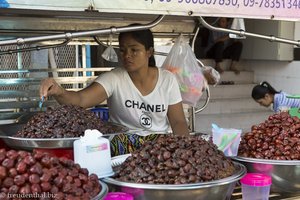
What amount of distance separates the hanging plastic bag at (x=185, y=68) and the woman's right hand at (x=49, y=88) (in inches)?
34.2

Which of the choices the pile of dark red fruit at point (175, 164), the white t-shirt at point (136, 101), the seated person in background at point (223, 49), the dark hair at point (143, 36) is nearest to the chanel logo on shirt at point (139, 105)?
the white t-shirt at point (136, 101)

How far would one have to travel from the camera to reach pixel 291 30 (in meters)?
5.61

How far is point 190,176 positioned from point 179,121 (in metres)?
1.16

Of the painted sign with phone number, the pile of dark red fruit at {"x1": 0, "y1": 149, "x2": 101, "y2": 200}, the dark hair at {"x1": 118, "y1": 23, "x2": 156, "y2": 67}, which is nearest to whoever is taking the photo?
the pile of dark red fruit at {"x1": 0, "y1": 149, "x2": 101, "y2": 200}

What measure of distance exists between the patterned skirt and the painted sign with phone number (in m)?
0.67

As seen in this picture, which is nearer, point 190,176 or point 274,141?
point 190,176

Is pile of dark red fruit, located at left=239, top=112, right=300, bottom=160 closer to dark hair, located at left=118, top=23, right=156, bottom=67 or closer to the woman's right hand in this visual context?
dark hair, located at left=118, top=23, right=156, bottom=67

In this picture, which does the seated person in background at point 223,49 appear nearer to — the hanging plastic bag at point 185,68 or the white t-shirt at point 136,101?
the hanging plastic bag at point 185,68

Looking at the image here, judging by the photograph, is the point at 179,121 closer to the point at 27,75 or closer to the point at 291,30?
the point at 27,75

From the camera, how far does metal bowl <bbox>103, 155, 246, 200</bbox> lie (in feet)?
4.48

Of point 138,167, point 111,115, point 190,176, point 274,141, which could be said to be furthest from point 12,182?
point 111,115

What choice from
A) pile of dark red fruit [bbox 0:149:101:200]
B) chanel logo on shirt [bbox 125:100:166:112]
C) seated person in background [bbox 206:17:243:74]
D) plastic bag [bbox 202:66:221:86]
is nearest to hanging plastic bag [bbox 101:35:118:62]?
chanel logo on shirt [bbox 125:100:166:112]

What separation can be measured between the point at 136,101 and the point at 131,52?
11.9 inches

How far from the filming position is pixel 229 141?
186 cm
